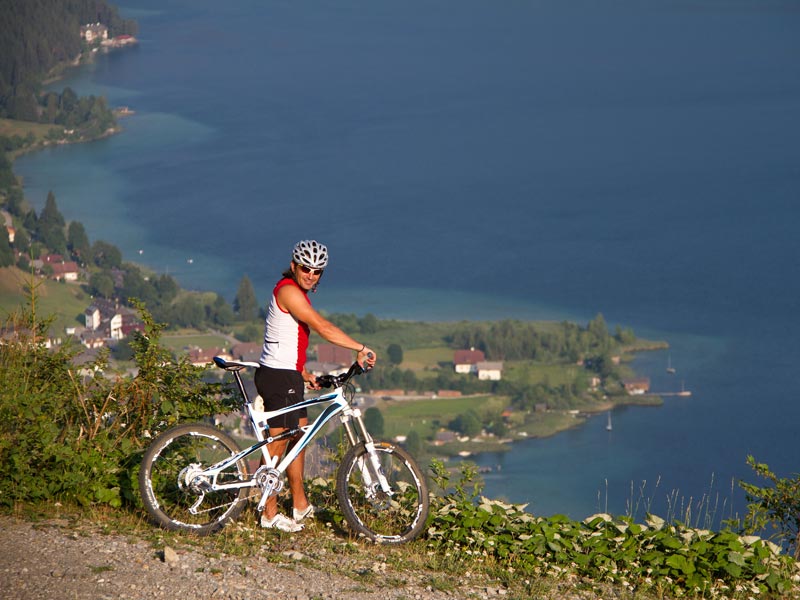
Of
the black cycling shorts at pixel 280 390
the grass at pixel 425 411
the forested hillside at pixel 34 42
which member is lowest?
the grass at pixel 425 411

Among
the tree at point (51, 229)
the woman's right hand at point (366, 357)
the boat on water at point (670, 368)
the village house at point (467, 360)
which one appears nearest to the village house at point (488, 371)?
the village house at point (467, 360)

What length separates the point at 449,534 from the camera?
5457mm

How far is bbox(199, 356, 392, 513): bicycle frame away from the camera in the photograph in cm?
527

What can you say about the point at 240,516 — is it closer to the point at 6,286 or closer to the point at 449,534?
the point at 449,534

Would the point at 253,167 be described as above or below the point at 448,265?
above

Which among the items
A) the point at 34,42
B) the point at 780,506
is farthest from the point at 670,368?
the point at 34,42

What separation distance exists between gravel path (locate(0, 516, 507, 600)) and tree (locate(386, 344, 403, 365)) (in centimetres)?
4011

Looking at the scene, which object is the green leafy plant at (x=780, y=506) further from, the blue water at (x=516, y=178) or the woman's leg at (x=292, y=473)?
the blue water at (x=516, y=178)

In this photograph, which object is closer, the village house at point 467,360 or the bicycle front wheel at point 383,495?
the bicycle front wheel at point 383,495

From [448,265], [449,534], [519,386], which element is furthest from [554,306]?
[449,534]

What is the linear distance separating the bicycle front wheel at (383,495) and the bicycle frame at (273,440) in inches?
1.5

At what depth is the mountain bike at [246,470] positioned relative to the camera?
528 centimetres

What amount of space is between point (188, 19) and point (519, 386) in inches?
4574

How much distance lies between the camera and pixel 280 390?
5.29 metres
